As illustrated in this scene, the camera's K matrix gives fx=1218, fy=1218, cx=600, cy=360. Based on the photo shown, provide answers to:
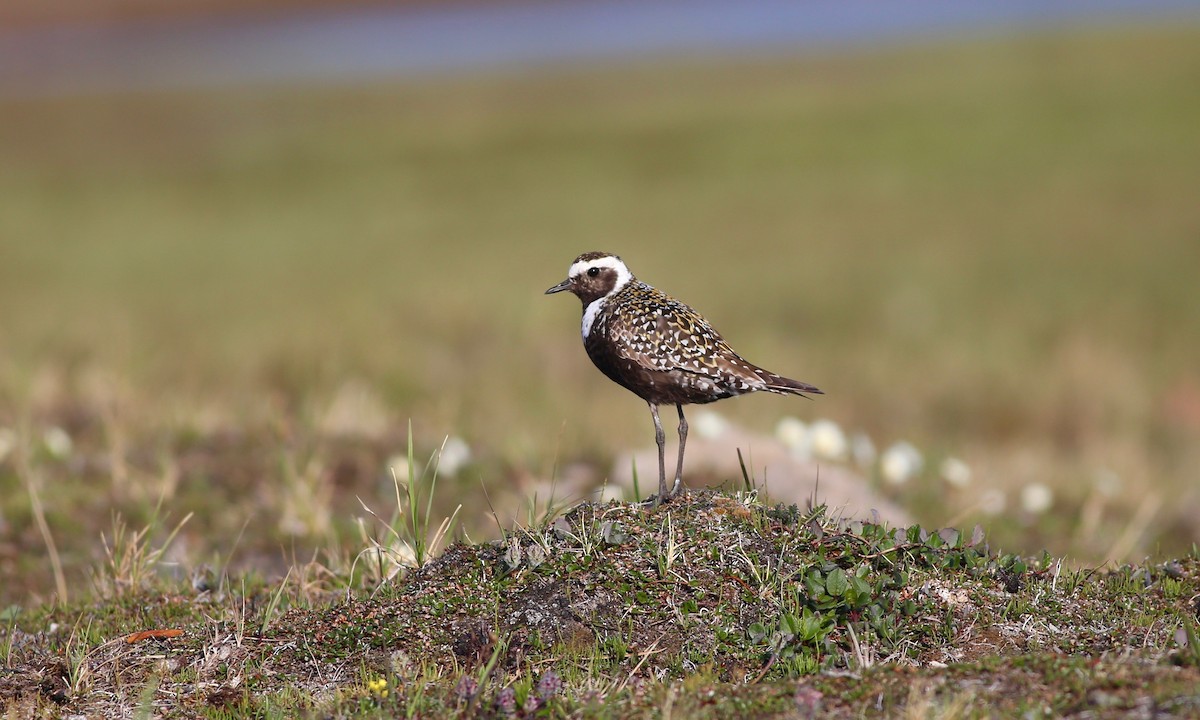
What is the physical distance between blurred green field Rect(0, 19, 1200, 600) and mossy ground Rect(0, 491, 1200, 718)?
3.22 feet

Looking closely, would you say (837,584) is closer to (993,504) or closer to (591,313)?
(591,313)

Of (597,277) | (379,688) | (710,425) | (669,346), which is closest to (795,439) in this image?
(710,425)

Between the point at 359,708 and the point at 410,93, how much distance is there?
3651cm

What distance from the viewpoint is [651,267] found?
19.1 m

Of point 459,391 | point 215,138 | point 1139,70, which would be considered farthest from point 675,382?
point 215,138

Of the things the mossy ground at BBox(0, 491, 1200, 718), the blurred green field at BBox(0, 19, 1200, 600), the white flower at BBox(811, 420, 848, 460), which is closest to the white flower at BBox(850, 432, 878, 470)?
the white flower at BBox(811, 420, 848, 460)

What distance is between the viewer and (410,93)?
1545 inches

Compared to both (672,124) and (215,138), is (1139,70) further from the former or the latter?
(215,138)

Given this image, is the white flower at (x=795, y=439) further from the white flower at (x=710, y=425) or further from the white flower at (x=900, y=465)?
the white flower at (x=900, y=465)

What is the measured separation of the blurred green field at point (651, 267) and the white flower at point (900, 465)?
21 cm

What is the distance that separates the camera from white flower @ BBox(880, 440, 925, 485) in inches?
371

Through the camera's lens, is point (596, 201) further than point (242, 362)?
Yes

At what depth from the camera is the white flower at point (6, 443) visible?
373 inches

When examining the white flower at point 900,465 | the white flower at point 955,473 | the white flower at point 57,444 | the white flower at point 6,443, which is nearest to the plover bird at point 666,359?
the white flower at point 900,465
